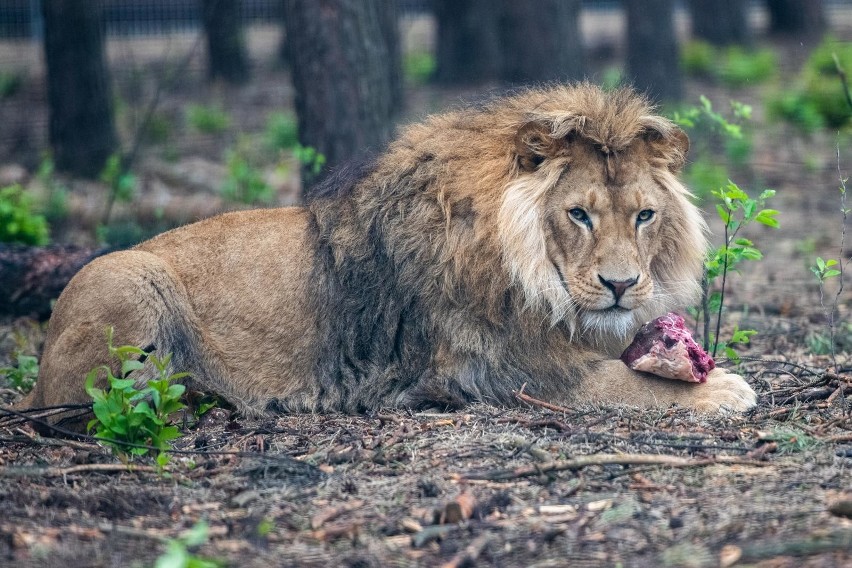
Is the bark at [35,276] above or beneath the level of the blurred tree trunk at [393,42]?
beneath

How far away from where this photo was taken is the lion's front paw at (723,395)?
188 inches

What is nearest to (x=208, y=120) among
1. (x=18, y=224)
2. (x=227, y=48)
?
(x=227, y=48)

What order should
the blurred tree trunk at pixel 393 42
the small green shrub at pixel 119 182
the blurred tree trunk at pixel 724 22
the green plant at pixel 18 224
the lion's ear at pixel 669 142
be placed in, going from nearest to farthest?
the lion's ear at pixel 669 142
the green plant at pixel 18 224
the blurred tree trunk at pixel 393 42
the small green shrub at pixel 119 182
the blurred tree trunk at pixel 724 22

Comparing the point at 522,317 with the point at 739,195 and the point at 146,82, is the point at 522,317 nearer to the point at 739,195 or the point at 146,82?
the point at 739,195

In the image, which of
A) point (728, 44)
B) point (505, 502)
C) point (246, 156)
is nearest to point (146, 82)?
point (246, 156)

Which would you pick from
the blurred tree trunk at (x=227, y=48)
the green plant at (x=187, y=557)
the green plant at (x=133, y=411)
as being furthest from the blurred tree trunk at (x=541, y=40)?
the green plant at (x=187, y=557)

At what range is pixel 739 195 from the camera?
5.15 m

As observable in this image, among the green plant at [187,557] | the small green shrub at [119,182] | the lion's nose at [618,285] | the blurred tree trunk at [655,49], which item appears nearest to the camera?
the green plant at [187,557]

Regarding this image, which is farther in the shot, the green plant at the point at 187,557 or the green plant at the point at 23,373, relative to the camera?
the green plant at the point at 23,373

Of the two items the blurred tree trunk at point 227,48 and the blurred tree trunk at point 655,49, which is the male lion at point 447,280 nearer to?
the blurred tree trunk at point 655,49

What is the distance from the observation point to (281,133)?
44.3ft

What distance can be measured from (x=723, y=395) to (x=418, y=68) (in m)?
14.4

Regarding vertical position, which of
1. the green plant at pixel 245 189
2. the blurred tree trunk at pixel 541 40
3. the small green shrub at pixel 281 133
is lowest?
the green plant at pixel 245 189

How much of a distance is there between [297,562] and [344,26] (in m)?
5.29
